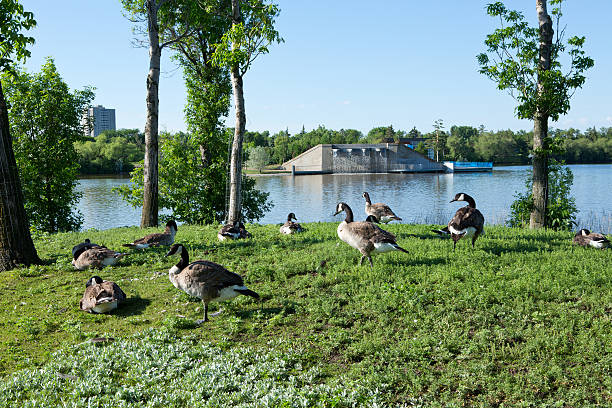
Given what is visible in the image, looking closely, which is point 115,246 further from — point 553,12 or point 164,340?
point 553,12

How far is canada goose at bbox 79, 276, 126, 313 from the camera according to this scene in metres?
9.12

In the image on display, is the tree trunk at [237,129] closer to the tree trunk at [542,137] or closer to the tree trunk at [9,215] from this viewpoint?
the tree trunk at [9,215]

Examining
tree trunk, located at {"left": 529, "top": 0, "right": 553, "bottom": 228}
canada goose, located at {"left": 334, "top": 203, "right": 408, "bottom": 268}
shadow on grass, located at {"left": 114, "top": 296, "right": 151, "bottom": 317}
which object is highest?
tree trunk, located at {"left": 529, "top": 0, "right": 553, "bottom": 228}

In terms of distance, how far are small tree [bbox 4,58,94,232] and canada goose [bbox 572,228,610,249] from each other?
28.1 m

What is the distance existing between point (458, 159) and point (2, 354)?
6881 inches

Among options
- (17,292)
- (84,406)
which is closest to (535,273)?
(84,406)

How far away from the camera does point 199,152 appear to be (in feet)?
96.4

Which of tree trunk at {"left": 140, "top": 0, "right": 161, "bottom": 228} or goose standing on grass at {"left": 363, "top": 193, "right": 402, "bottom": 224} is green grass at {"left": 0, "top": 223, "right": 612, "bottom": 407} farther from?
tree trunk at {"left": 140, "top": 0, "right": 161, "bottom": 228}

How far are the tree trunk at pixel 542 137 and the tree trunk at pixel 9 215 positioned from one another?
65.7 feet

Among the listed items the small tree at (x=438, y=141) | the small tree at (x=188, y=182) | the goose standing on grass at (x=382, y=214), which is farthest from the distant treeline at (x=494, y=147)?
the goose standing on grass at (x=382, y=214)

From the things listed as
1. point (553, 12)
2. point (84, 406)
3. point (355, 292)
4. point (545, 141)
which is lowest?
point (84, 406)

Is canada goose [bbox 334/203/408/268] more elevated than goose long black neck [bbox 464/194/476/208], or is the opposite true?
goose long black neck [bbox 464/194/476/208]

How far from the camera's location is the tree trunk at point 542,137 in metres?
18.1

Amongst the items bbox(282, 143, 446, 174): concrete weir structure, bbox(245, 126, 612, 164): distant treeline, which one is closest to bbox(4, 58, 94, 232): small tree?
bbox(282, 143, 446, 174): concrete weir structure
